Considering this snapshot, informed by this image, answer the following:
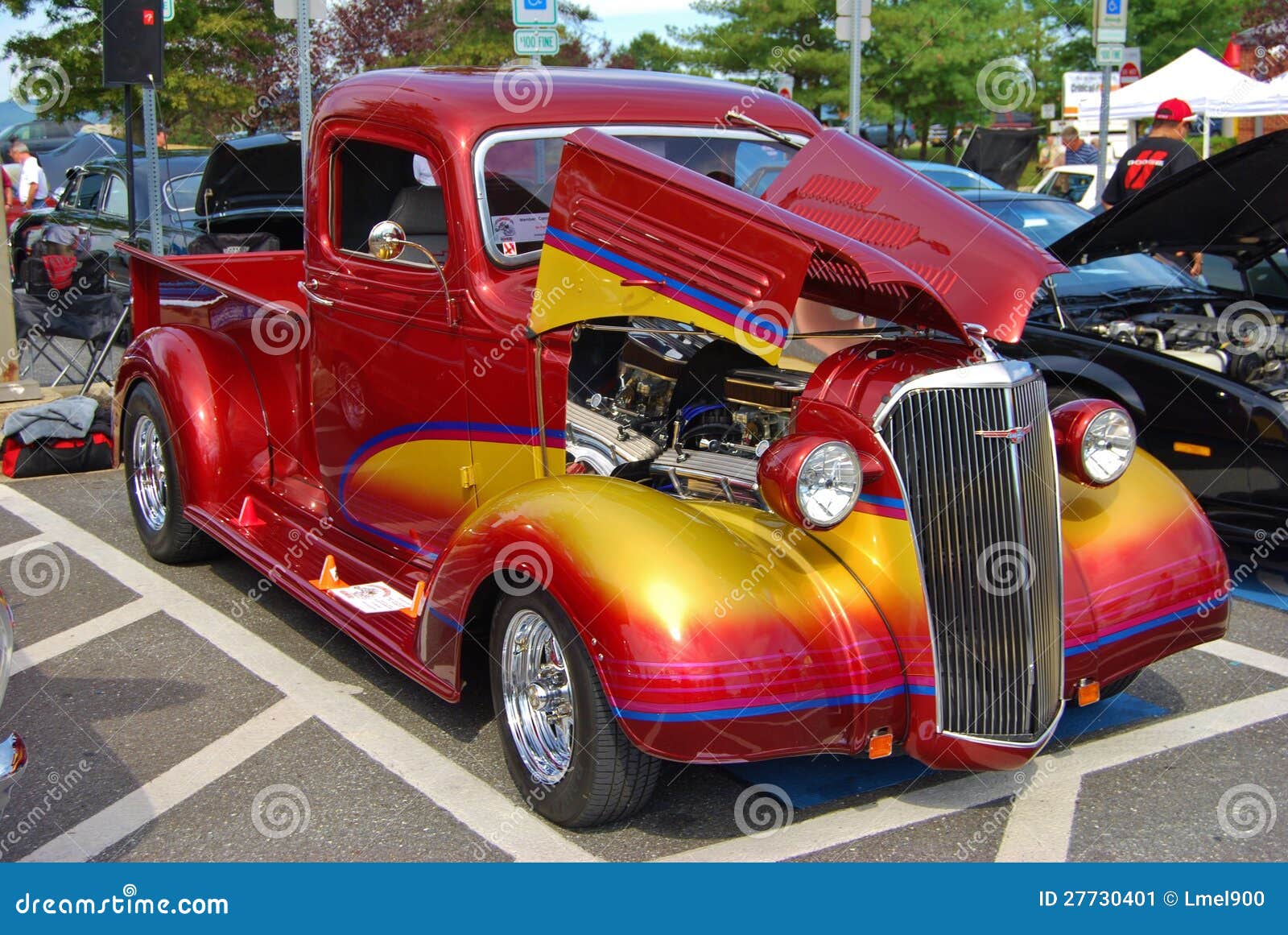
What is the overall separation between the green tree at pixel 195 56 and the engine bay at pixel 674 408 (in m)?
14.5

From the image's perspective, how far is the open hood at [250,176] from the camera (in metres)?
11.4

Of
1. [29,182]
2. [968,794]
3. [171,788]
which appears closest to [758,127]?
[968,794]

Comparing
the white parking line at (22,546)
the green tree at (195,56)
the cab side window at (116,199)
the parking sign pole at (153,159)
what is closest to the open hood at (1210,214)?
the white parking line at (22,546)

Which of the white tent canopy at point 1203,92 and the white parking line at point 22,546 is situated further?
the white tent canopy at point 1203,92

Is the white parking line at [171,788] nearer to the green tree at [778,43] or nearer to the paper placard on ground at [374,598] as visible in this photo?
the paper placard on ground at [374,598]

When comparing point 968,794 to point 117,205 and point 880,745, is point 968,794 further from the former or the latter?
point 117,205

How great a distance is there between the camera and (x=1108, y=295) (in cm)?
715

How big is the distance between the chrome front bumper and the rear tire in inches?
111

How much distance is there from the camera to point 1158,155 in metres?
→ 8.71

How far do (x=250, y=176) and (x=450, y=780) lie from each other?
8.76m

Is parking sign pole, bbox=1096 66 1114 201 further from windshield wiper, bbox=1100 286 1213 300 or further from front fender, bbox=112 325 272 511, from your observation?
front fender, bbox=112 325 272 511

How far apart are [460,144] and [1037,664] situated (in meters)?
2.52

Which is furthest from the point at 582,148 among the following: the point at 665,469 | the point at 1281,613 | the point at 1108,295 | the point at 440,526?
the point at 1108,295
